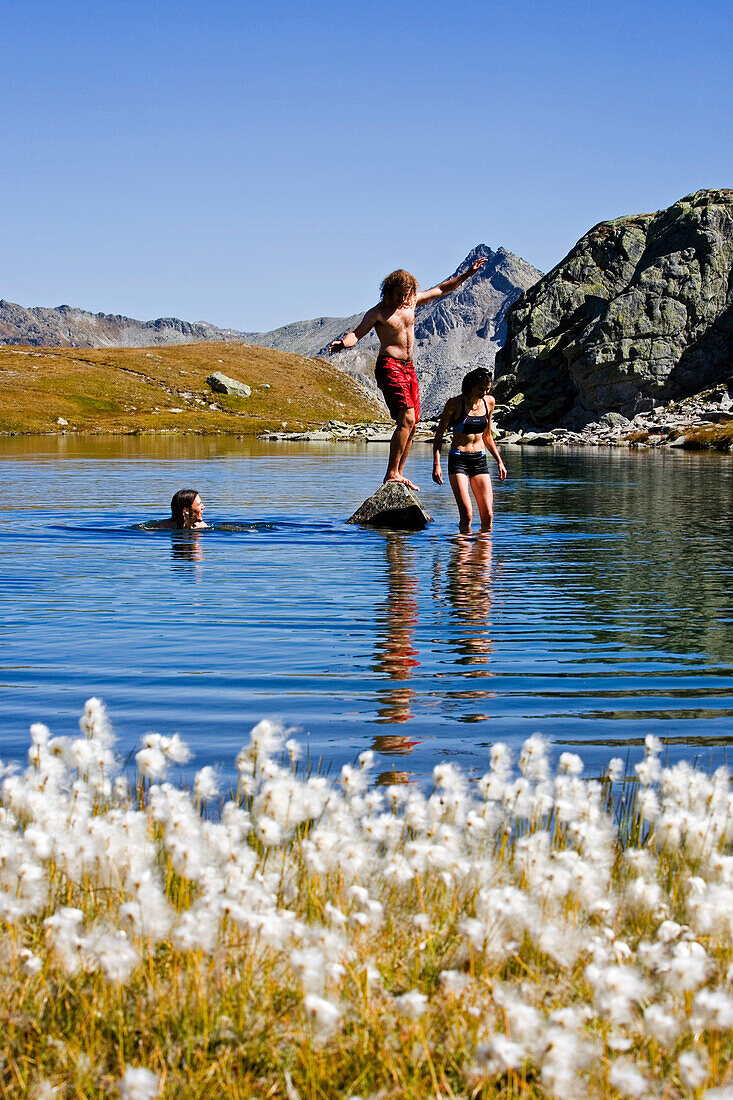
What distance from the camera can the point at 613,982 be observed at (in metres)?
2.95

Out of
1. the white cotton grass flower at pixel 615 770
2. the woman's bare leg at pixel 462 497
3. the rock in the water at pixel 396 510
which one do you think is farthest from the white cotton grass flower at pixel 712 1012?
the rock in the water at pixel 396 510

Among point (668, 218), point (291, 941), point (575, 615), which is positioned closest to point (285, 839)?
point (291, 941)

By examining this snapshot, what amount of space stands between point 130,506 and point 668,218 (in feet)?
387

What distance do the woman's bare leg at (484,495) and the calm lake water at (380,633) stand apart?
33cm

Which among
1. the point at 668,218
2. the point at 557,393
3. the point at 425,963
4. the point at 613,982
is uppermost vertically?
the point at 668,218

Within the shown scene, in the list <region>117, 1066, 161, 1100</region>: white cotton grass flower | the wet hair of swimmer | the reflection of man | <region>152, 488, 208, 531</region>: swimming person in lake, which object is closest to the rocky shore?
the wet hair of swimmer

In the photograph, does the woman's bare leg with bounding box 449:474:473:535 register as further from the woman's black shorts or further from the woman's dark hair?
the woman's dark hair

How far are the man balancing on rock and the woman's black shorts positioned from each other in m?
0.98

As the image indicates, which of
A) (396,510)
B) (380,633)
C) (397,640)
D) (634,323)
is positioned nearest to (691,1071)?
(397,640)

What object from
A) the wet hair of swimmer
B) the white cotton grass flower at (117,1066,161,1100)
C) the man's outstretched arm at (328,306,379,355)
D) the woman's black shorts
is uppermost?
the man's outstretched arm at (328,306,379,355)

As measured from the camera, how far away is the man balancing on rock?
63.0 ft

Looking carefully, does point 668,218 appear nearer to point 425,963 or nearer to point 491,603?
point 491,603

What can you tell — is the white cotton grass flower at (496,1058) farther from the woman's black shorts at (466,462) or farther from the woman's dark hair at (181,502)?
the woman's dark hair at (181,502)

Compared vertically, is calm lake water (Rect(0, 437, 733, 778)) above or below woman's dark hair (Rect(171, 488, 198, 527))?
below
